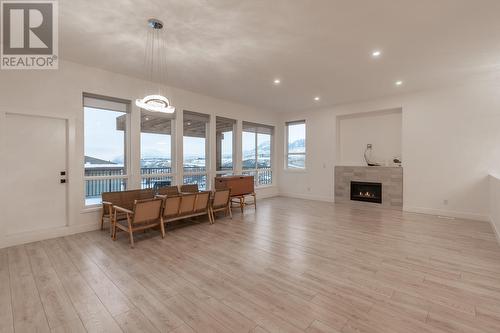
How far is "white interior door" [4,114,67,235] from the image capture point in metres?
3.78

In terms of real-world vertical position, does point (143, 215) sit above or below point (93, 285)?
above

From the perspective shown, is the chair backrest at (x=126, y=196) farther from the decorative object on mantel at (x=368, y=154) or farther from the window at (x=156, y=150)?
the decorative object on mantel at (x=368, y=154)

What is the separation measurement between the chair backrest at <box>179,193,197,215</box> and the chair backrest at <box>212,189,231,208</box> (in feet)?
2.07

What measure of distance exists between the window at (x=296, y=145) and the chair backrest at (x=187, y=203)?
493 cm

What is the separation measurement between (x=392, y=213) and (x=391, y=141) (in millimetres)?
2126

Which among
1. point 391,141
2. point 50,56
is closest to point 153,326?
point 50,56

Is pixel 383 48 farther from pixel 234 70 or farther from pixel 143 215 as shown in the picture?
pixel 143 215

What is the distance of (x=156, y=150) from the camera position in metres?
5.68

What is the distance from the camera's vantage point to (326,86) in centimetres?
565

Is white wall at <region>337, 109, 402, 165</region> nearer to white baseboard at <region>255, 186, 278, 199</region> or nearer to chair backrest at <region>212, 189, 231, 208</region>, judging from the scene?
white baseboard at <region>255, 186, 278, 199</region>

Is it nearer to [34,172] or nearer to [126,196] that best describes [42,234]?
[34,172]

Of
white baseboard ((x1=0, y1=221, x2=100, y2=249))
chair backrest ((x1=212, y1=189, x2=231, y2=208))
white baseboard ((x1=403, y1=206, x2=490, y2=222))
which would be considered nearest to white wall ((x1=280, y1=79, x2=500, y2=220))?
white baseboard ((x1=403, y1=206, x2=490, y2=222))

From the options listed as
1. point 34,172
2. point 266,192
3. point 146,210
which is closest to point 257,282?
point 146,210

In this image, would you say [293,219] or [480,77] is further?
[293,219]
